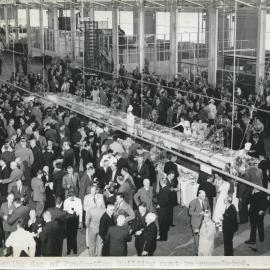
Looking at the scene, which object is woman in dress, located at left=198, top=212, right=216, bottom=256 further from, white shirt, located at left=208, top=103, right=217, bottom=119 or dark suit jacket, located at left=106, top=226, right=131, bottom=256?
white shirt, located at left=208, top=103, right=217, bottom=119

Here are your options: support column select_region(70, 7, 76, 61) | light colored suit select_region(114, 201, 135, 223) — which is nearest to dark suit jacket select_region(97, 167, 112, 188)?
light colored suit select_region(114, 201, 135, 223)

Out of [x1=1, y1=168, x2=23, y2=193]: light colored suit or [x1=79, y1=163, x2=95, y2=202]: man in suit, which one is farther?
[x1=1, y1=168, x2=23, y2=193]: light colored suit

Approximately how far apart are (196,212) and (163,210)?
1.99ft

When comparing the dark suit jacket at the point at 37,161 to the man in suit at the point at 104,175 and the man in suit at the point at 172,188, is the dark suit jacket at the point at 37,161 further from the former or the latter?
the man in suit at the point at 172,188

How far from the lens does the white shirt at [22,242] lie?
6.65 m

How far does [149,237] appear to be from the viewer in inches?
272

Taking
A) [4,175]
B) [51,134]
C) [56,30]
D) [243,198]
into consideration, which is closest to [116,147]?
[51,134]

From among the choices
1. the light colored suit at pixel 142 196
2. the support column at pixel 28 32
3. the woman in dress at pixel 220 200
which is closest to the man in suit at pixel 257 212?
the woman in dress at pixel 220 200

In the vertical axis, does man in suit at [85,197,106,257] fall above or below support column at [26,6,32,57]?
below

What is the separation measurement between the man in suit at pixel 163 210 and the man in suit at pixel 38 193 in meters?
1.83

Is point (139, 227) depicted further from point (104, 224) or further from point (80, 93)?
point (80, 93)

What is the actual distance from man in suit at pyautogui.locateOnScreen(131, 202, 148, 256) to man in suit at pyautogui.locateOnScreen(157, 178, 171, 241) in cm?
75

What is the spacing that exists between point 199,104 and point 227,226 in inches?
298

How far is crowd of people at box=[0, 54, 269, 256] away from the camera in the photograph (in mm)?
6914
